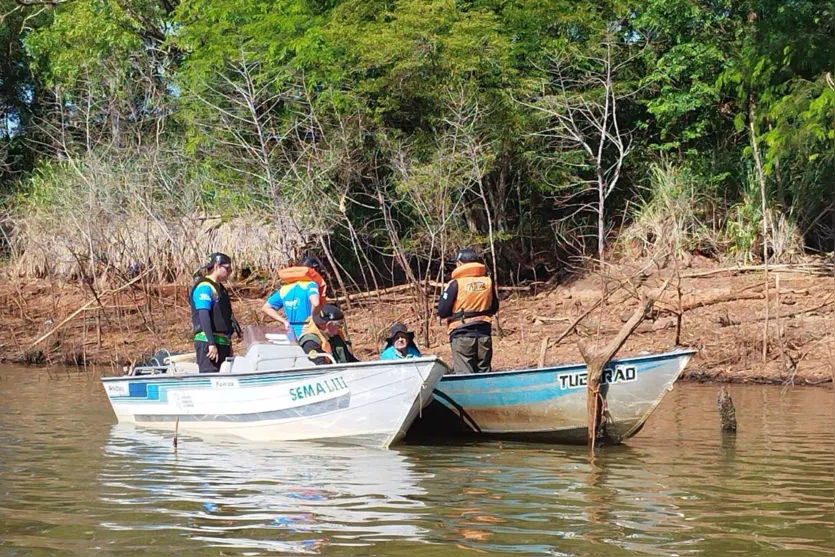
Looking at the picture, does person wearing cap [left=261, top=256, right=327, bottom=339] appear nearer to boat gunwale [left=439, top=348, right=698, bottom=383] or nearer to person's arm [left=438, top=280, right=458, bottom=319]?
person's arm [left=438, top=280, right=458, bottom=319]

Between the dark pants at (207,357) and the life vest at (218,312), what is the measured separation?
155 mm

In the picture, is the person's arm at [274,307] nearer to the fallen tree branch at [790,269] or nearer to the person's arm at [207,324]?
the person's arm at [207,324]

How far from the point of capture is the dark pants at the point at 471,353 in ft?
39.7

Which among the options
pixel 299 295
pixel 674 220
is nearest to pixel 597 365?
pixel 299 295

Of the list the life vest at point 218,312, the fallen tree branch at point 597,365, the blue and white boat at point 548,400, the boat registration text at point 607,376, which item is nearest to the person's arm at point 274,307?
the life vest at point 218,312

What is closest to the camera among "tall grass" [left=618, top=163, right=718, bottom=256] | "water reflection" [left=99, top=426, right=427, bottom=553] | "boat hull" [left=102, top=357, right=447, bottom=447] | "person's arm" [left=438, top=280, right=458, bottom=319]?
"water reflection" [left=99, top=426, right=427, bottom=553]

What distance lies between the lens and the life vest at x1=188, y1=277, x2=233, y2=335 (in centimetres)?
1155

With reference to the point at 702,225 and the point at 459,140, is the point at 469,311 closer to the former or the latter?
the point at 459,140

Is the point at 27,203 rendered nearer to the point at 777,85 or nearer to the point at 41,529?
the point at 777,85

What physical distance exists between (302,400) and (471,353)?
6.21 ft

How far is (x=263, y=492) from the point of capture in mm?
8844

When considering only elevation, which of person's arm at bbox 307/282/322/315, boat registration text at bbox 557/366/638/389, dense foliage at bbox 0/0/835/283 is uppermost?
dense foliage at bbox 0/0/835/283

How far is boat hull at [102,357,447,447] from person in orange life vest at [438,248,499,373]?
3.73 feet

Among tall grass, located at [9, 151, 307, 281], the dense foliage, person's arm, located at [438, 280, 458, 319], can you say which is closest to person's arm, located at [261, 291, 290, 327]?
person's arm, located at [438, 280, 458, 319]
